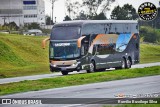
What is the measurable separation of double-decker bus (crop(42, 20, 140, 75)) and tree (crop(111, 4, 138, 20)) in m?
56.4

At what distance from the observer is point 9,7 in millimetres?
145375

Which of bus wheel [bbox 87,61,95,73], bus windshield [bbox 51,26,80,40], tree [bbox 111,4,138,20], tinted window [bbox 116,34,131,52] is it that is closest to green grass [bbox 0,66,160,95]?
bus wheel [bbox 87,61,95,73]

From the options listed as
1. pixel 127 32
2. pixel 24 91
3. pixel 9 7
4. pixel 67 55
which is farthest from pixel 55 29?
pixel 9 7

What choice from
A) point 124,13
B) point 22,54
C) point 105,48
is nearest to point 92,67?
point 105,48

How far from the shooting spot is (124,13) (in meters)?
106

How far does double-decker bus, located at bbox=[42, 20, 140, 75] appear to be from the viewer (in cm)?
3988

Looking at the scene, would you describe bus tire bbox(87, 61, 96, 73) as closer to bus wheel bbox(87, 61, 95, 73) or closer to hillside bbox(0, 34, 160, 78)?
bus wheel bbox(87, 61, 95, 73)

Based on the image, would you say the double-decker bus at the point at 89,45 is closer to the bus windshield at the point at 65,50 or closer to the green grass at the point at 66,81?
the bus windshield at the point at 65,50

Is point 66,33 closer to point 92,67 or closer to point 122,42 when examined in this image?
point 92,67

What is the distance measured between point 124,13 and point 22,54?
4623cm

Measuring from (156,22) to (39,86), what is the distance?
72701mm

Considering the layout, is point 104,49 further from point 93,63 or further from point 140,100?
point 140,100

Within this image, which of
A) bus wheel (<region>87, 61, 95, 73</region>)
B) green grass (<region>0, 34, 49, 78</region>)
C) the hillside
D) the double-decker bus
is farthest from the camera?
green grass (<region>0, 34, 49, 78</region>)

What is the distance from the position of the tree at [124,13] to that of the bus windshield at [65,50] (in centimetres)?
6334
